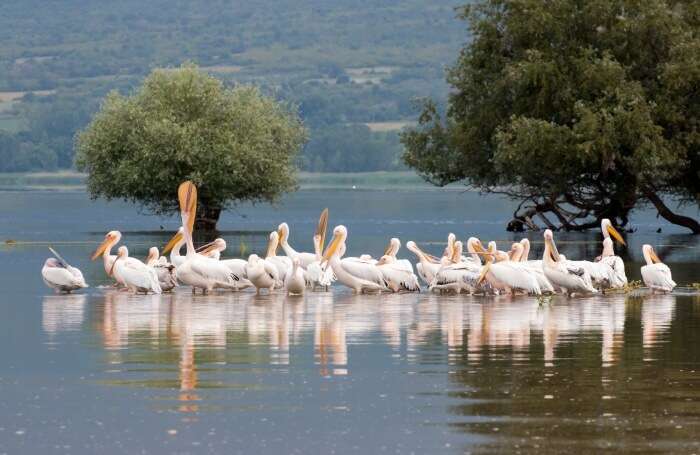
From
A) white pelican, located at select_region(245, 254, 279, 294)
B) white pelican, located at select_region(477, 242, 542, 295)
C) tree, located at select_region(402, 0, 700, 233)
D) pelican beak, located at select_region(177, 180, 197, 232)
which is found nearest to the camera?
white pelican, located at select_region(477, 242, 542, 295)

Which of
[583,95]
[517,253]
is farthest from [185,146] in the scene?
[517,253]

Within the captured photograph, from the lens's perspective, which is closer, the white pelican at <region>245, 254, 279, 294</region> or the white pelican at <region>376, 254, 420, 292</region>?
the white pelican at <region>245, 254, 279, 294</region>

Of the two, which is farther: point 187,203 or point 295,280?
point 187,203

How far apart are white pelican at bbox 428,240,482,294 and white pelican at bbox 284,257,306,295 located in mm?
2139

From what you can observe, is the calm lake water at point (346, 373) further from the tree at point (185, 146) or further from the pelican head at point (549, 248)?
the tree at point (185, 146)

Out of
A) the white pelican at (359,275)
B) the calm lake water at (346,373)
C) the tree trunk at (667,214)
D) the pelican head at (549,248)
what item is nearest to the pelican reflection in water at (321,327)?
the calm lake water at (346,373)

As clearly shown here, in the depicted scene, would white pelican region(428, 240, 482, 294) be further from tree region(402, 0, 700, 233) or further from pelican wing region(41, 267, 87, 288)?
tree region(402, 0, 700, 233)

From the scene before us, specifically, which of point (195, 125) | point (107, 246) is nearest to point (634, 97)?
point (195, 125)

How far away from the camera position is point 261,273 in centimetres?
2700

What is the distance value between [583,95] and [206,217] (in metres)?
17.2

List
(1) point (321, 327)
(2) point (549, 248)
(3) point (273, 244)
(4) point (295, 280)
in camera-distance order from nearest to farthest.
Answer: (1) point (321, 327) < (4) point (295, 280) < (2) point (549, 248) < (3) point (273, 244)

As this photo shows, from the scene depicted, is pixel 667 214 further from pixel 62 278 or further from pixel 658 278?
pixel 62 278

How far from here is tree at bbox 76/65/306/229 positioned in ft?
189

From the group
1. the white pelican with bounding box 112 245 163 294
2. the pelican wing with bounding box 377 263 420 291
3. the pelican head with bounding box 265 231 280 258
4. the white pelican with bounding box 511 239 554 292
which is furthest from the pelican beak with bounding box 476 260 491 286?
the white pelican with bounding box 112 245 163 294
